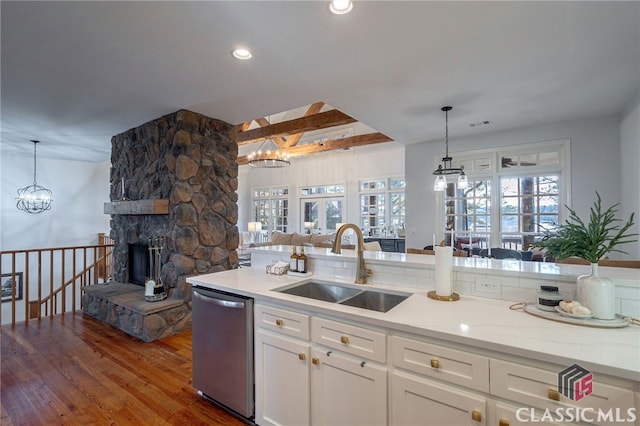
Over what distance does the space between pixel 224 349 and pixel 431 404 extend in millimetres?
1355

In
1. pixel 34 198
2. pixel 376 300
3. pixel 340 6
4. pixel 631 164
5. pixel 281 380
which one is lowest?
pixel 281 380

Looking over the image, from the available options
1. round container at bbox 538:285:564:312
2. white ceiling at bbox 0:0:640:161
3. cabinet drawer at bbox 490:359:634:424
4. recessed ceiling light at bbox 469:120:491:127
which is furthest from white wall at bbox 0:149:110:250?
round container at bbox 538:285:564:312

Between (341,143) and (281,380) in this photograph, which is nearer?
(281,380)

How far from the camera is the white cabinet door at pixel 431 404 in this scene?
46.7 inches

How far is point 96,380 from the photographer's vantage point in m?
2.51

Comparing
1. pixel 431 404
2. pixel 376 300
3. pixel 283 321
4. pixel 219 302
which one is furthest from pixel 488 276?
pixel 219 302

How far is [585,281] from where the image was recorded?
Answer: 134 centimetres

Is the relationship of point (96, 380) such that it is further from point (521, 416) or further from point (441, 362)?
point (521, 416)

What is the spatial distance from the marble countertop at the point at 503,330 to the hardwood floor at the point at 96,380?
119cm

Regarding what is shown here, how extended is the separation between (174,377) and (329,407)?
1.66m

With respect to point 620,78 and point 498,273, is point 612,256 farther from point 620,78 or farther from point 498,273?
point 498,273

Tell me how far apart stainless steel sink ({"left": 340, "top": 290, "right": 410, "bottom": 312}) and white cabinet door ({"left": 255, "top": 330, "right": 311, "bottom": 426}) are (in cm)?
43

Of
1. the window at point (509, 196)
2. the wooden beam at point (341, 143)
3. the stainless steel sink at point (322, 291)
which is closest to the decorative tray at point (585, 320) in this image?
the stainless steel sink at point (322, 291)

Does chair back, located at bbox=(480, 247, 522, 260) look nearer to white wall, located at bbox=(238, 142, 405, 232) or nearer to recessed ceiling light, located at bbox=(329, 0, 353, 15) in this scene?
recessed ceiling light, located at bbox=(329, 0, 353, 15)
